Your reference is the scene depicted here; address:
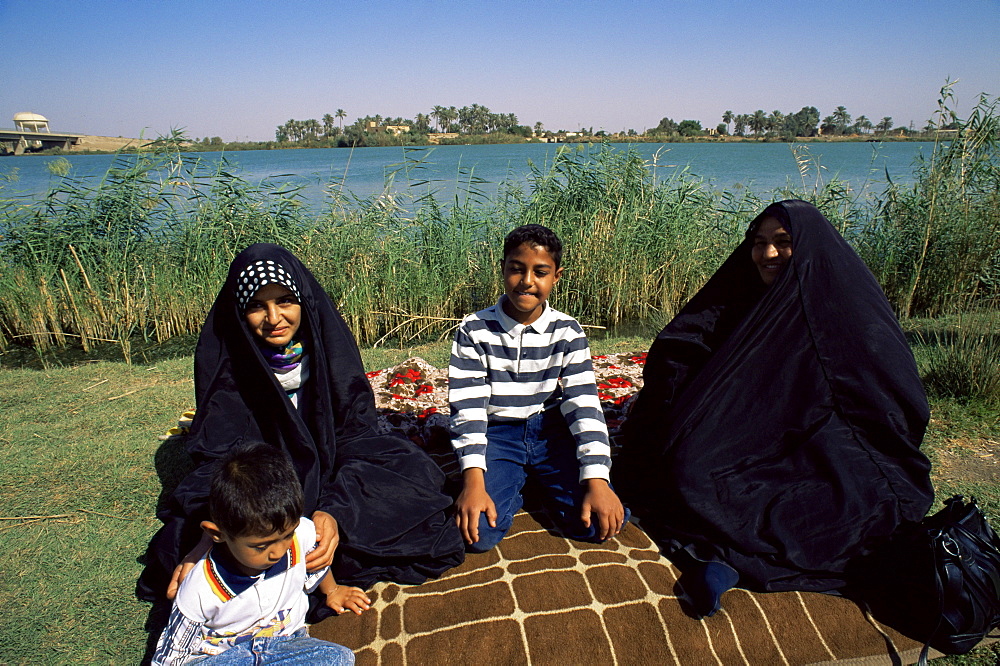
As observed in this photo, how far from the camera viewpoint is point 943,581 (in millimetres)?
1961

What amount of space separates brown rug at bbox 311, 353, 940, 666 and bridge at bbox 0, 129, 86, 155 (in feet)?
73.5

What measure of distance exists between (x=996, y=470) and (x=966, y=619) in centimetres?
160

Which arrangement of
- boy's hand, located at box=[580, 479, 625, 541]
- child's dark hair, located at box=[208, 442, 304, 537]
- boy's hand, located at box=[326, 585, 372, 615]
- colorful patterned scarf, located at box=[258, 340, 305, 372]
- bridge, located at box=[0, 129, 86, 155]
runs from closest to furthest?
child's dark hair, located at box=[208, 442, 304, 537] < boy's hand, located at box=[326, 585, 372, 615] < boy's hand, located at box=[580, 479, 625, 541] < colorful patterned scarf, located at box=[258, 340, 305, 372] < bridge, located at box=[0, 129, 86, 155]

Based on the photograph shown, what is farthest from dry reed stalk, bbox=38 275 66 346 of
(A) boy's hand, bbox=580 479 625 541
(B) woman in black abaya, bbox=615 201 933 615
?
(B) woman in black abaya, bbox=615 201 933 615

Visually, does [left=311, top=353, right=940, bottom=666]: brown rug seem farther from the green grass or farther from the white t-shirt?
the green grass

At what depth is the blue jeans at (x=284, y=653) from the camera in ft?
5.74

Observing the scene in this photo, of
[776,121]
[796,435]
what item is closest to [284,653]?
[796,435]

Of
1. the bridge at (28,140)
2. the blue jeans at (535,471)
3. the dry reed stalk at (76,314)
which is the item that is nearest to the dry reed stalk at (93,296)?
the dry reed stalk at (76,314)

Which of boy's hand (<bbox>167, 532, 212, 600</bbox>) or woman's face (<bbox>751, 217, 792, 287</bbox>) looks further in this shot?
woman's face (<bbox>751, 217, 792, 287</bbox>)

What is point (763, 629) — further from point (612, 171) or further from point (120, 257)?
point (120, 257)

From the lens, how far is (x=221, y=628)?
178 cm

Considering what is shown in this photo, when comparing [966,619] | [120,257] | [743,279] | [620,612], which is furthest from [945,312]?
[120,257]

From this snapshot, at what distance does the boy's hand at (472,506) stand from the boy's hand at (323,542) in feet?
1.48

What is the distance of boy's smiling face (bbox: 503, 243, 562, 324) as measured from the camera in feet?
8.19
